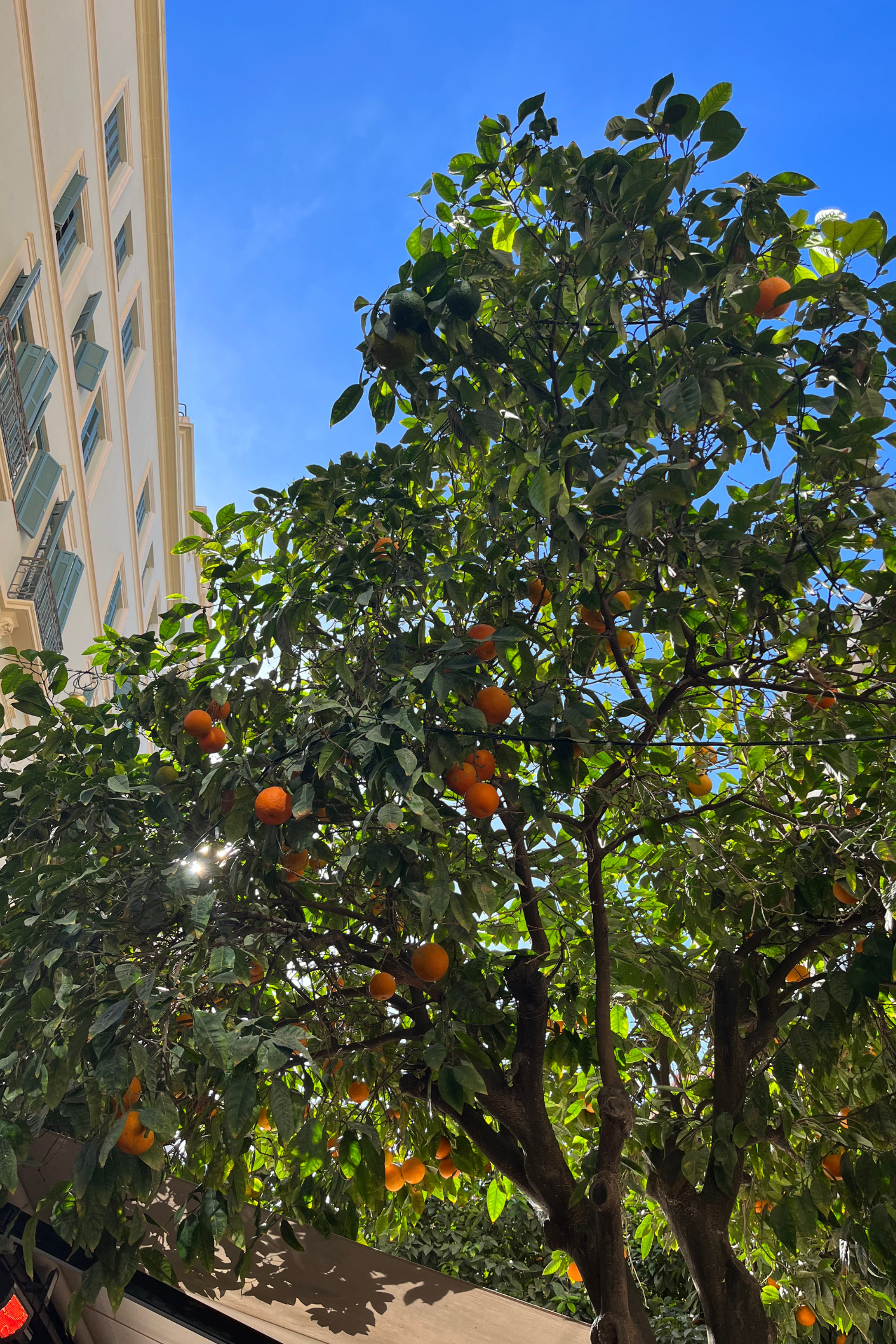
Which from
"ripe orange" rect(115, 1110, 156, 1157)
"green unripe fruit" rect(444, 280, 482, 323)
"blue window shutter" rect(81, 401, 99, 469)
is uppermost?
"blue window shutter" rect(81, 401, 99, 469)

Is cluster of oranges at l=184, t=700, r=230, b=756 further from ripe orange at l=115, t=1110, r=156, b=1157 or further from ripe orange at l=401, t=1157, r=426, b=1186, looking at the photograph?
ripe orange at l=401, t=1157, r=426, b=1186

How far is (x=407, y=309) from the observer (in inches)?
85.4

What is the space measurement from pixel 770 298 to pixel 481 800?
156 cm

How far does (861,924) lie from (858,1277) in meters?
1.20

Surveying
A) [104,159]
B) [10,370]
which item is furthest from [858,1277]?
[104,159]

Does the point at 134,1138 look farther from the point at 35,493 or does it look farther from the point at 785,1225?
the point at 35,493

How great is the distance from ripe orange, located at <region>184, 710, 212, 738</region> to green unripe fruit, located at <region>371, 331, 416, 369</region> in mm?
1232

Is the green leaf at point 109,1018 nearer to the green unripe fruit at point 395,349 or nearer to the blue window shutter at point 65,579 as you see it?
the green unripe fruit at point 395,349

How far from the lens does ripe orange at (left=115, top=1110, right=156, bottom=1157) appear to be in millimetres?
1776

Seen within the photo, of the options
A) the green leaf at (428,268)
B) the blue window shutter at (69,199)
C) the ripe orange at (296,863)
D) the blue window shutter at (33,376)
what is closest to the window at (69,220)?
the blue window shutter at (69,199)

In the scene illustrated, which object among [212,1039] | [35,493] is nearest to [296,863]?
[212,1039]

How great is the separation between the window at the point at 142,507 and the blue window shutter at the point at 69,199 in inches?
223

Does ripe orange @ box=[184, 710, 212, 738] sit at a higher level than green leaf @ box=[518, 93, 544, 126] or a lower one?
lower

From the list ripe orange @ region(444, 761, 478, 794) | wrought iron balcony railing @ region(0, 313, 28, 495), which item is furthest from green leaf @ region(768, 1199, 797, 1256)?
wrought iron balcony railing @ region(0, 313, 28, 495)
